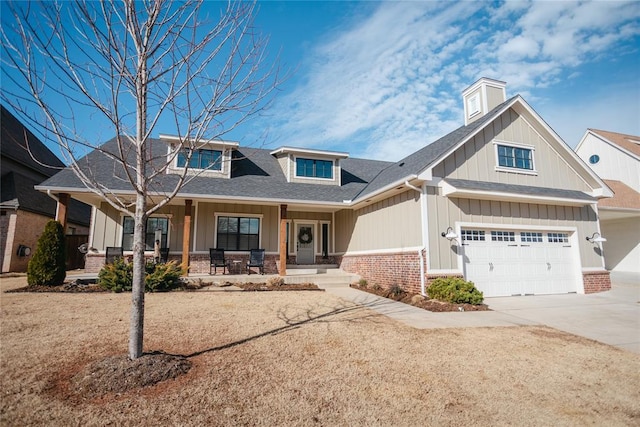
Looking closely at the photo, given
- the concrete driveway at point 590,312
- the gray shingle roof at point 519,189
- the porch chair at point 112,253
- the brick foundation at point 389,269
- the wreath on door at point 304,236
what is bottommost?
the concrete driveway at point 590,312

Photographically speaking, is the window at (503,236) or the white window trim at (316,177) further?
the white window trim at (316,177)

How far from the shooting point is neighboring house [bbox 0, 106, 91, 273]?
1478cm

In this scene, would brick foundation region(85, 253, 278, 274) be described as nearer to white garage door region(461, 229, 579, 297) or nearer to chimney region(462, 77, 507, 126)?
white garage door region(461, 229, 579, 297)

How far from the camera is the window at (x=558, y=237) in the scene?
1085 cm

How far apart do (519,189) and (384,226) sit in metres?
4.25

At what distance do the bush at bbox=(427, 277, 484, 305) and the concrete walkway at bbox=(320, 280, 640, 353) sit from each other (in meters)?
0.50

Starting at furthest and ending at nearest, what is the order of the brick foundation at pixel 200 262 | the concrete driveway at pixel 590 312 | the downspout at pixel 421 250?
the brick foundation at pixel 200 262, the downspout at pixel 421 250, the concrete driveway at pixel 590 312

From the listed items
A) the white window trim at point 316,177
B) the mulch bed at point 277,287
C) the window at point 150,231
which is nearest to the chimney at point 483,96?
the white window trim at point 316,177

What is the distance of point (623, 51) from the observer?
10.4 metres

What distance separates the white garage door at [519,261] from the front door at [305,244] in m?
7.05

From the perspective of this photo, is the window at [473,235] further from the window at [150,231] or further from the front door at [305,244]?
the window at [150,231]

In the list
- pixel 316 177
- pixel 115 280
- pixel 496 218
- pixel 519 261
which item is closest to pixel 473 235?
pixel 496 218

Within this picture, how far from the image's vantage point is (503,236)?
1018 centimetres

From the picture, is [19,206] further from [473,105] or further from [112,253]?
[473,105]
